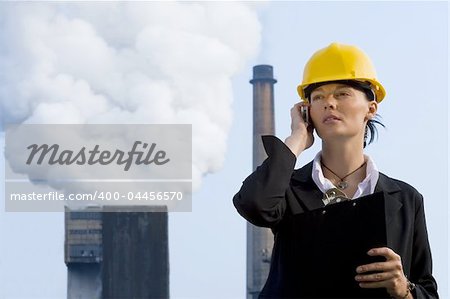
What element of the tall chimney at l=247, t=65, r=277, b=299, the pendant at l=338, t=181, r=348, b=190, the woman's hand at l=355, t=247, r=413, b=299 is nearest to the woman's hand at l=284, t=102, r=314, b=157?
the pendant at l=338, t=181, r=348, b=190

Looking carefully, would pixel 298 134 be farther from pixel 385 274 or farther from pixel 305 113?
pixel 385 274

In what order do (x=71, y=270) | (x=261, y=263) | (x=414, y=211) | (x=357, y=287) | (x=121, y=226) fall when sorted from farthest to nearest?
(x=71, y=270) < (x=261, y=263) < (x=121, y=226) < (x=414, y=211) < (x=357, y=287)

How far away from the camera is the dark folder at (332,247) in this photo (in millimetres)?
2549

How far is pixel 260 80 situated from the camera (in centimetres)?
6450

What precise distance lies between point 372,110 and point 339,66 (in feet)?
0.51

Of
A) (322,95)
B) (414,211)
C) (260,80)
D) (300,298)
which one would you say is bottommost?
(300,298)

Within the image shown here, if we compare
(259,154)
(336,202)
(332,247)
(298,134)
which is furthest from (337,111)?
(259,154)

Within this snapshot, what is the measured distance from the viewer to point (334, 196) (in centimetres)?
271

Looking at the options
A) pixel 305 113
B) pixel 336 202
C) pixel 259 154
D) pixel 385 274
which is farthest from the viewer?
pixel 259 154

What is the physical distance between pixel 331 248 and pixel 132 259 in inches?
1797

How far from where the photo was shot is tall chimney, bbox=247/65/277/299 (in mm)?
60000

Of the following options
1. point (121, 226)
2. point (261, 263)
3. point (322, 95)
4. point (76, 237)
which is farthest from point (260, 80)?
point (322, 95)

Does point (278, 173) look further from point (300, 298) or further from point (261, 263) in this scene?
point (261, 263)

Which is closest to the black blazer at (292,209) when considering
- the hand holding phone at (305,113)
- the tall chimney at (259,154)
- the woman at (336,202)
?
the woman at (336,202)
